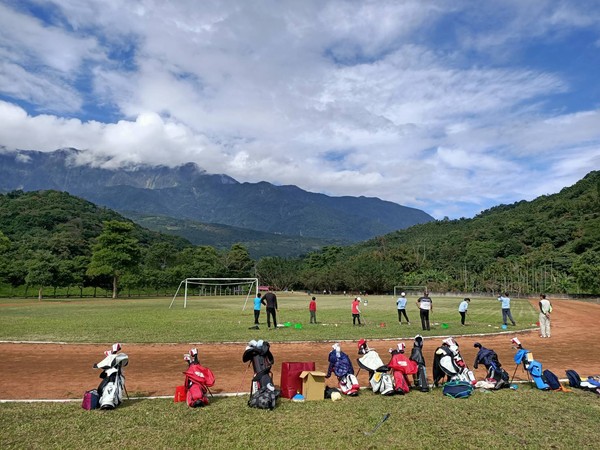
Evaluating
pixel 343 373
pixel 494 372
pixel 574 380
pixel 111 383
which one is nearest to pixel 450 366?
pixel 494 372

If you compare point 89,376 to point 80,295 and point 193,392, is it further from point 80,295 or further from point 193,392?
point 80,295

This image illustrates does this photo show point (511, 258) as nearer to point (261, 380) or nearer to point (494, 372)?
point (494, 372)

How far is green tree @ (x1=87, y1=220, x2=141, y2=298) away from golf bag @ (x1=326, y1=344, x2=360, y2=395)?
196ft

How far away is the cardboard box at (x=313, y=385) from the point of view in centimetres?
881

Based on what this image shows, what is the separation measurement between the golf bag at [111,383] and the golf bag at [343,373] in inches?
160

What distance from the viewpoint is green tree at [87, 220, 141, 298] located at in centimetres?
6319

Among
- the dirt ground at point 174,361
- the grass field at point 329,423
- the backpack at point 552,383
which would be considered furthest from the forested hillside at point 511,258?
the grass field at point 329,423

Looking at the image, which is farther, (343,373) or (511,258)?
(511,258)

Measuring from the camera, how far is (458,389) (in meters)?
9.01

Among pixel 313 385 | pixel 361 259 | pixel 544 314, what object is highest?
pixel 361 259

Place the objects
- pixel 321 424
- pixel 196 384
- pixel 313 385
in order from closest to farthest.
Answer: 1. pixel 321 424
2. pixel 196 384
3. pixel 313 385

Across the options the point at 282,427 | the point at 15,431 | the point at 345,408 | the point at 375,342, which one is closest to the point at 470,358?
the point at 375,342

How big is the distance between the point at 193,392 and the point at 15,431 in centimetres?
280

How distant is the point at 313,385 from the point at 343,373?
0.77 metres
